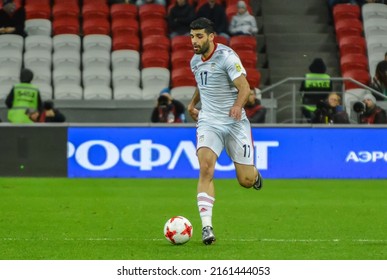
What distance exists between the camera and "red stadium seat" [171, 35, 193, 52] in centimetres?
2459

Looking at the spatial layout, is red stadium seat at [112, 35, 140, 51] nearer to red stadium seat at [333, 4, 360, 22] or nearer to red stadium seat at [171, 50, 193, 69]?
red stadium seat at [171, 50, 193, 69]

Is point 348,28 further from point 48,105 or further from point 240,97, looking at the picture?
point 240,97

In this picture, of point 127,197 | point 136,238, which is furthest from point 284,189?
point 136,238

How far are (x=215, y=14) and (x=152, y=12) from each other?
1.93m

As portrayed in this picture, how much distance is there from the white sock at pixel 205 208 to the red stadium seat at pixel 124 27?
1421 centimetres

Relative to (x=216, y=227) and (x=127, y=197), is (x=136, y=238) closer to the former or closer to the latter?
(x=216, y=227)

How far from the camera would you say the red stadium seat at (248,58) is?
78.9 feet

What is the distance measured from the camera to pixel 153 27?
25031 millimetres

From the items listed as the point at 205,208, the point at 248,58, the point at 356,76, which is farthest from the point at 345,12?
the point at 205,208

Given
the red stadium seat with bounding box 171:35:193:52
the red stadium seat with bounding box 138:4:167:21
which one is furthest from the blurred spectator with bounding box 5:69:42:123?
the red stadium seat with bounding box 138:4:167:21

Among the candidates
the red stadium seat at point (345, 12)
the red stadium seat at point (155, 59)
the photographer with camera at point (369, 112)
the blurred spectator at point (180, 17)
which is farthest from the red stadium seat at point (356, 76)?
the red stadium seat at point (155, 59)

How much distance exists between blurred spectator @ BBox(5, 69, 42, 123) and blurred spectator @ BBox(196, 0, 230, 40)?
4237 millimetres

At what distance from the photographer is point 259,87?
79.2 feet

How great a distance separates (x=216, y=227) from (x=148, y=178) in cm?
768
